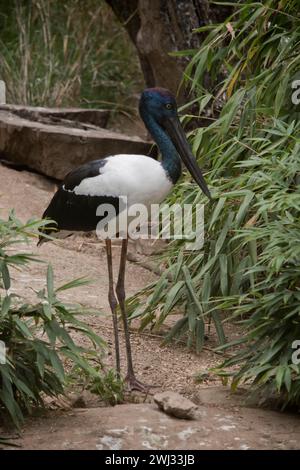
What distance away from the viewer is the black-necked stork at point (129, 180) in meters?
4.89

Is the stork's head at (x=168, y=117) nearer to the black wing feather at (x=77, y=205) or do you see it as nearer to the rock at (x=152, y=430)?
the black wing feather at (x=77, y=205)

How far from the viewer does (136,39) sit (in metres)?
7.62

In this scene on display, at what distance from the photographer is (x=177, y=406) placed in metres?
3.95

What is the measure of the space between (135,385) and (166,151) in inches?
45.3

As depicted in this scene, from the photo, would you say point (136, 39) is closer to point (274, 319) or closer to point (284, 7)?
point (284, 7)

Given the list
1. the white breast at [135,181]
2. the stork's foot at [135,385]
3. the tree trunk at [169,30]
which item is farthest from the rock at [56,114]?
the stork's foot at [135,385]

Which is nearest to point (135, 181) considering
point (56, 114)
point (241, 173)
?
point (241, 173)

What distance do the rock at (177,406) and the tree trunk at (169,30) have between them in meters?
3.37

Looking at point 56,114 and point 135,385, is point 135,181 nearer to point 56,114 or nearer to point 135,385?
point 135,385

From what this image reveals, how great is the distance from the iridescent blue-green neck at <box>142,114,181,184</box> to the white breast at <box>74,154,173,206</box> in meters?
0.04

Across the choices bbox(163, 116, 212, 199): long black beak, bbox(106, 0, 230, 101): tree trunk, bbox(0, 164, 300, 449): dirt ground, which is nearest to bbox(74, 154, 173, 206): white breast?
bbox(163, 116, 212, 199): long black beak

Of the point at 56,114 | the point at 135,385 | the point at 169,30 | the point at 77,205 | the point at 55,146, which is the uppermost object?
the point at 169,30
